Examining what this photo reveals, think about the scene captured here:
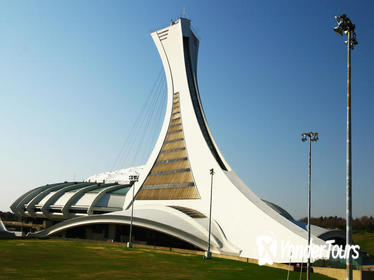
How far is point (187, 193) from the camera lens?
49.5 m

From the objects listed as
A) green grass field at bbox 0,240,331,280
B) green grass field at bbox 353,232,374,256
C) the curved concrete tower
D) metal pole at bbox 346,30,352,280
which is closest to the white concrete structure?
the curved concrete tower

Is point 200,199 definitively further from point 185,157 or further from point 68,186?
point 68,186

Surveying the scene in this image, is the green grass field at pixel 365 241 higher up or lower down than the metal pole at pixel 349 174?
lower down

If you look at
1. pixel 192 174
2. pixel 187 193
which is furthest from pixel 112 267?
pixel 192 174

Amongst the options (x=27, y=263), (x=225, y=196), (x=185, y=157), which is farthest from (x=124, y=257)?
(x=185, y=157)

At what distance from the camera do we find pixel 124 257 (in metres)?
31.0

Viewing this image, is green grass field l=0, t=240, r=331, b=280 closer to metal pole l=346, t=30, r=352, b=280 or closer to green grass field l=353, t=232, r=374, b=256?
metal pole l=346, t=30, r=352, b=280

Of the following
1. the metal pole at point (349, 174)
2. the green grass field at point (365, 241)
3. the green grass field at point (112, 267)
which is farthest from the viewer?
the green grass field at point (365, 241)

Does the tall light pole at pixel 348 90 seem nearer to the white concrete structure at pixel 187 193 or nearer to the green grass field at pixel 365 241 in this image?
the white concrete structure at pixel 187 193

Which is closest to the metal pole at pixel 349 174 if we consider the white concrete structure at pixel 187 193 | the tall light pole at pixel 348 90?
the tall light pole at pixel 348 90

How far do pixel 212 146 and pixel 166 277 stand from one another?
1245 inches

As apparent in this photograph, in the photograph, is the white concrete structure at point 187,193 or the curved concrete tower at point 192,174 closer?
the curved concrete tower at point 192,174

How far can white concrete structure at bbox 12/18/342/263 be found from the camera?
129 feet

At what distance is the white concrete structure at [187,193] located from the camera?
129 ft
